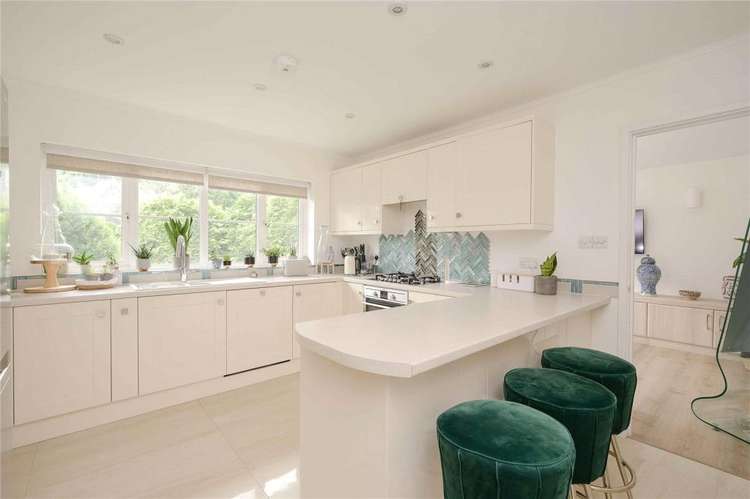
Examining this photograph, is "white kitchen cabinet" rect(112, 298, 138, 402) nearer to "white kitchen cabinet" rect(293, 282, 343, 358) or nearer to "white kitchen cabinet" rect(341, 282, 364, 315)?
"white kitchen cabinet" rect(293, 282, 343, 358)

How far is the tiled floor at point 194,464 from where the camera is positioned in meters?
1.80

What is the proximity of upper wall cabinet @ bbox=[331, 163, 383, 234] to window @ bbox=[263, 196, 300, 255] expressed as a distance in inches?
18.8

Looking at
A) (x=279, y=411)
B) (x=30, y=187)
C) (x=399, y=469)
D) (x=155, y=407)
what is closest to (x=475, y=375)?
(x=399, y=469)

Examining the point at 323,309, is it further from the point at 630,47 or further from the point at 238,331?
the point at 630,47

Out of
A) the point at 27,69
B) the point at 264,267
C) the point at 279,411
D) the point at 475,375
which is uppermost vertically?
the point at 27,69

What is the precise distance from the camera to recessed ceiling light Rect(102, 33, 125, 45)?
6.37 feet

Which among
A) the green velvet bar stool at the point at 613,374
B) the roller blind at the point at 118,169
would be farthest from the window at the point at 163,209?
the green velvet bar stool at the point at 613,374

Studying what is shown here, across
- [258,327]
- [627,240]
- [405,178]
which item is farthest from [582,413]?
[258,327]

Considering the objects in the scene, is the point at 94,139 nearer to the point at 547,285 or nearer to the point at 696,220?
the point at 547,285

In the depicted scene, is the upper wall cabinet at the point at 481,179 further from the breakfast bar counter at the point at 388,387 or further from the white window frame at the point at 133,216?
the white window frame at the point at 133,216

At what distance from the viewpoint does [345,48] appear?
2049mm

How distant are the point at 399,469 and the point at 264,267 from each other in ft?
10.0

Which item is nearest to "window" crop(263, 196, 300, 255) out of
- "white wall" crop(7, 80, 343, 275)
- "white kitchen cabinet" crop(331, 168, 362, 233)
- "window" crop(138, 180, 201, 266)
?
"white wall" crop(7, 80, 343, 275)

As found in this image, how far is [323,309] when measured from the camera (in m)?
3.66
